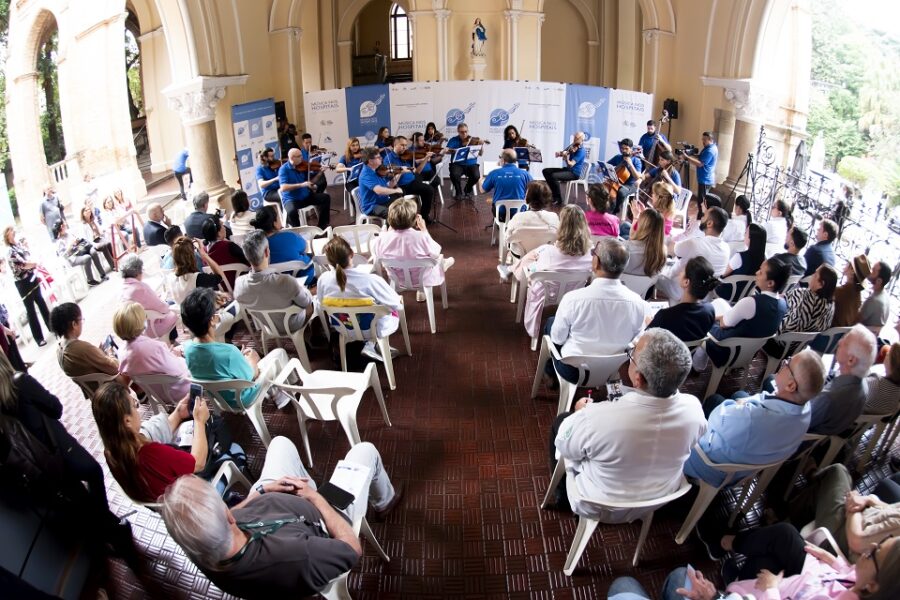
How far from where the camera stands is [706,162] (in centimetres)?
875

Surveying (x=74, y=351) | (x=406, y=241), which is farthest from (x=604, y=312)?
(x=74, y=351)

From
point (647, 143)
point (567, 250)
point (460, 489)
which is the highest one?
point (647, 143)

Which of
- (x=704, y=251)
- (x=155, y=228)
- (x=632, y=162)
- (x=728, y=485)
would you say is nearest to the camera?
(x=728, y=485)

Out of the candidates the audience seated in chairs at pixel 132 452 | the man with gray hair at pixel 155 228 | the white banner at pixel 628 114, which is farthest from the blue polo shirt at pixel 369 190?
the audience seated in chairs at pixel 132 452

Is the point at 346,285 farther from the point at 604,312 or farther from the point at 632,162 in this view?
the point at 632,162

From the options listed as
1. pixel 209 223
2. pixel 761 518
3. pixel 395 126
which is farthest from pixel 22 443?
pixel 395 126

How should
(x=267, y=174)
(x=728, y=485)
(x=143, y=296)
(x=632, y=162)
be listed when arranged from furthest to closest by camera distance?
(x=632, y=162) < (x=267, y=174) < (x=143, y=296) < (x=728, y=485)

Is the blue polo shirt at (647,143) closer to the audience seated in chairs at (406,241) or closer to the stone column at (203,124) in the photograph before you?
the audience seated in chairs at (406,241)

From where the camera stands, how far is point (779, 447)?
9.25 feet

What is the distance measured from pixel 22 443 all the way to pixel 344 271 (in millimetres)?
2138

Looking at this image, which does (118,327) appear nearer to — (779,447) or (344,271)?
(344,271)

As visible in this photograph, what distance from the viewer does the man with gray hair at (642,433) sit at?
252 centimetres

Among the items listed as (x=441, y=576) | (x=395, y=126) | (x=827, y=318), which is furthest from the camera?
(x=395, y=126)

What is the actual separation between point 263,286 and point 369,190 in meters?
3.27
